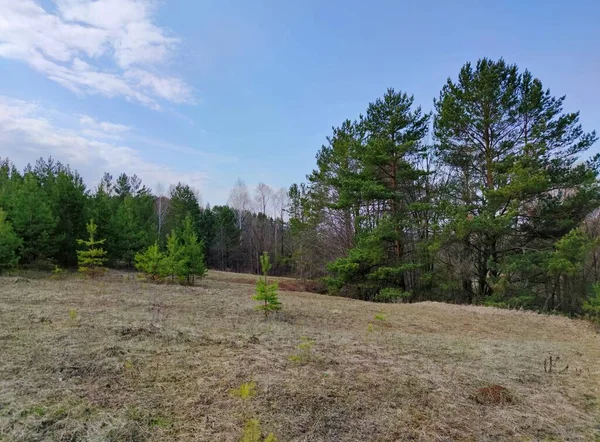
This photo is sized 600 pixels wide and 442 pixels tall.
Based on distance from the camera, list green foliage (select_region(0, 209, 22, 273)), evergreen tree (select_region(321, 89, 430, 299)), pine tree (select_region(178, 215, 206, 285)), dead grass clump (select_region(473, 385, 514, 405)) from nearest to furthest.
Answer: dead grass clump (select_region(473, 385, 514, 405)), green foliage (select_region(0, 209, 22, 273)), pine tree (select_region(178, 215, 206, 285)), evergreen tree (select_region(321, 89, 430, 299))

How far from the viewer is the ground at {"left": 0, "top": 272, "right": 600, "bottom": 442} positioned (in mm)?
2295

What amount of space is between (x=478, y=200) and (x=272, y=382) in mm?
13082

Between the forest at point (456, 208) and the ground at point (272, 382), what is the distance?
776 cm

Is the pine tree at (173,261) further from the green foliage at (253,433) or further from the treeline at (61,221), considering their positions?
the green foliage at (253,433)

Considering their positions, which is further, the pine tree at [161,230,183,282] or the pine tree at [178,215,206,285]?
the pine tree at [178,215,206,285]

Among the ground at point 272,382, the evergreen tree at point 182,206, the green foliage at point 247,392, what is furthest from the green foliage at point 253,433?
the evergreen tree at point 182,206

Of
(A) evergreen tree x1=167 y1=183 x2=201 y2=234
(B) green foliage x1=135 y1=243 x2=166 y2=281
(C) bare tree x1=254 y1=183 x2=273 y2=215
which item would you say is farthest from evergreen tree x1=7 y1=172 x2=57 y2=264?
(C) bare tree x1=254 y1=183 x2=273 y2=215

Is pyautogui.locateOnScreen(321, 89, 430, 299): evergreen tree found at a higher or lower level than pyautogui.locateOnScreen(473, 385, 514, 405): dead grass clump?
higher

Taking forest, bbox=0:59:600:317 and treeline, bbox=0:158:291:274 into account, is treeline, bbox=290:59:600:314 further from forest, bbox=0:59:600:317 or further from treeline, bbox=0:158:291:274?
treeline, bbox=0:158:291:274

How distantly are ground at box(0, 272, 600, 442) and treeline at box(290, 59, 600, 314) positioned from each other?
25.0ft

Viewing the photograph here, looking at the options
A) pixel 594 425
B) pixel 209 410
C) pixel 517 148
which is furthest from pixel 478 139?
pixel 209 410

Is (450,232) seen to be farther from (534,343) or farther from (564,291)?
(534,343)

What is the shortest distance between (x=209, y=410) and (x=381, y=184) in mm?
14314

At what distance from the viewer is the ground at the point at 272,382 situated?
2.29 metres
